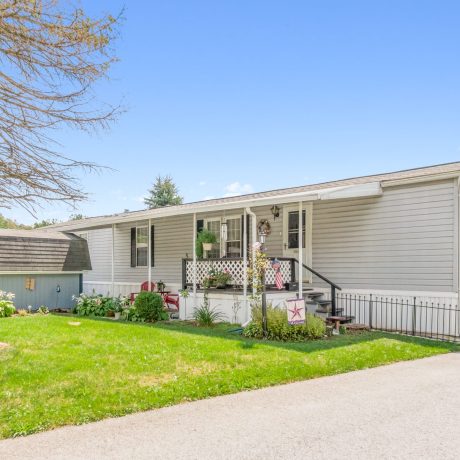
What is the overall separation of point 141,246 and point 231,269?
6990 millimetres

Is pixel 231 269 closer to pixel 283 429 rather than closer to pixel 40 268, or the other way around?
pixel 283 429

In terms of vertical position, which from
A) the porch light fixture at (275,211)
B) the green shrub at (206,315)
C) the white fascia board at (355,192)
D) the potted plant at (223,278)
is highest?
the white fascia board at (355,192)

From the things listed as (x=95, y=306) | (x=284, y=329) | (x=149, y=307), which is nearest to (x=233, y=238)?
(x=149, y=307)

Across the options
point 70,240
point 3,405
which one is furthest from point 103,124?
point 70,240

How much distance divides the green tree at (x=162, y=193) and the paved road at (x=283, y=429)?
1541 inches

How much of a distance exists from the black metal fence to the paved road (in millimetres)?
4485

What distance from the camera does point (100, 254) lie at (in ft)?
66.3

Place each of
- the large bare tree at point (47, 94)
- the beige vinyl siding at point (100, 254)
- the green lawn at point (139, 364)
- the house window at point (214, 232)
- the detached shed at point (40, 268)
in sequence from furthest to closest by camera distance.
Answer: the beige vinyl siding at point (100, 254)
the detached shed at point (40, 268)
the house window at point (214, 232)
the large bare tree at point (47, 94)
the green lawn at point (139, 364)

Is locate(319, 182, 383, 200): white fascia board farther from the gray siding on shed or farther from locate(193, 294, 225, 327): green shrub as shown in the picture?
the gray siding on shed

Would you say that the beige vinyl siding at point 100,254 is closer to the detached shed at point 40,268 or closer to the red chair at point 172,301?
the detached shed at point 40,268

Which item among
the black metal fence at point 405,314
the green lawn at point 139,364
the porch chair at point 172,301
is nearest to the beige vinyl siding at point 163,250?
the porch chair at point 172,301

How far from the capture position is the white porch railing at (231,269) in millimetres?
11734

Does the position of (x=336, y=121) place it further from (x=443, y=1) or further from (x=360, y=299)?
(x=360, y=299)

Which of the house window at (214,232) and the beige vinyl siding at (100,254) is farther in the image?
the beige vinyl siding at (100,254)
